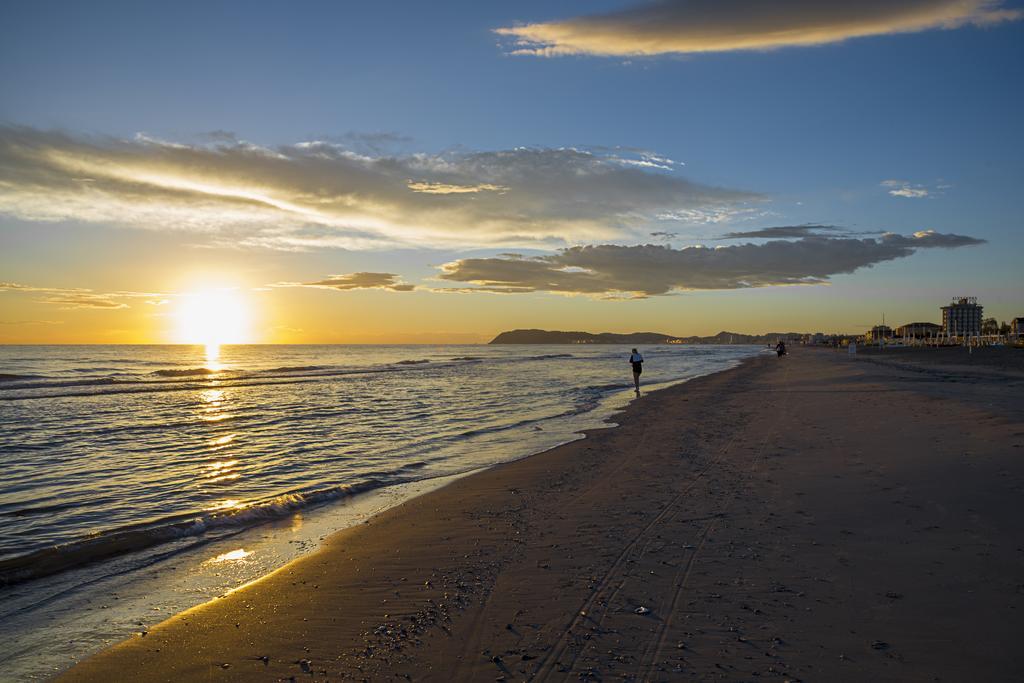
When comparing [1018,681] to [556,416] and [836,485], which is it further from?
[556,416]

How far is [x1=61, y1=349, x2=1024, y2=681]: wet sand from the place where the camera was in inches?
172

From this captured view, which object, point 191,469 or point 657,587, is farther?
point 191,469

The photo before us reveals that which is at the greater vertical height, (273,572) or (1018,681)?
(1018,681)

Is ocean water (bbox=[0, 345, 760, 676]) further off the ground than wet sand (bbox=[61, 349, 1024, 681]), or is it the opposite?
wet sand (bbox=[61, 349, 1024, 681])

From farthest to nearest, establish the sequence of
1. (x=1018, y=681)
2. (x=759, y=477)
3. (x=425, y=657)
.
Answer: (x=759, y=477) < (x=425, y=657) < (x=1018, y=681)

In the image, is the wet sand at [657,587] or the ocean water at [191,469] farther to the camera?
the ocean water at [191,469]

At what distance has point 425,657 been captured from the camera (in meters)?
4.53

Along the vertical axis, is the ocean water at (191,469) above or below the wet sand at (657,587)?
below

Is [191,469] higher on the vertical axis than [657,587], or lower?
lower

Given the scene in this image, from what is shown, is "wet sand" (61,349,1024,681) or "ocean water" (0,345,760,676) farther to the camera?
"ocean water" (0,345,760,676)

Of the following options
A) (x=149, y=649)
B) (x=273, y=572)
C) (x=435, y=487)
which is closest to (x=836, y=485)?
(x=435, y=487)

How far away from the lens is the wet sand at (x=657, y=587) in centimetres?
436

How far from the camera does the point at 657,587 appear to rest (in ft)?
18.6

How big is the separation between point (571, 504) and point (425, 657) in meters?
4.95
